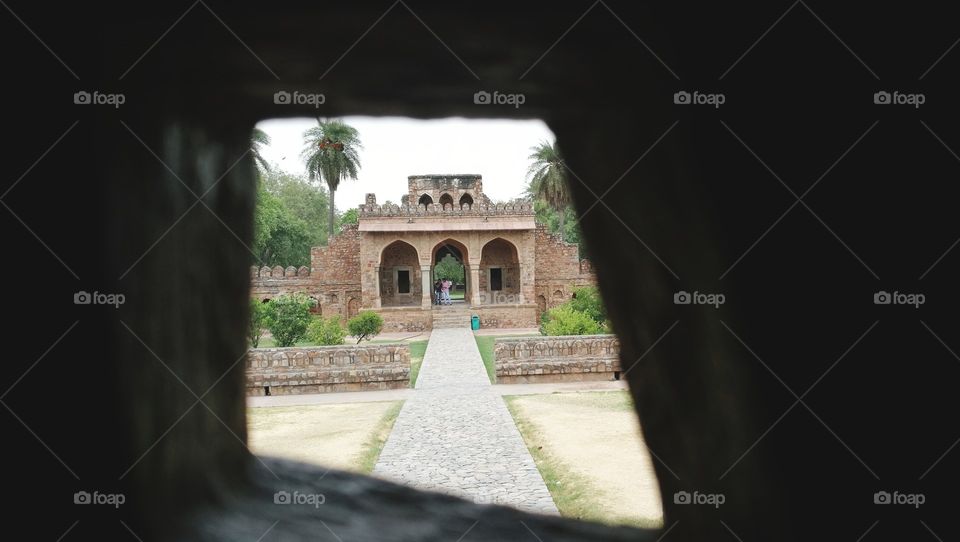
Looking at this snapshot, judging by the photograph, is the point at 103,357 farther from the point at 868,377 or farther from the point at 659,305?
the point at 868,377

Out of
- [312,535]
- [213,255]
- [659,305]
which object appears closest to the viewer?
[659,305]

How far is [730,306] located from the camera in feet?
8.40

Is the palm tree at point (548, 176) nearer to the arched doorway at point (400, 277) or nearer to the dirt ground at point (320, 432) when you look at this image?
the arched doorway at point (400, 277)

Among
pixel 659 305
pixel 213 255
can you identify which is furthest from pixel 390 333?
pixel 659 305

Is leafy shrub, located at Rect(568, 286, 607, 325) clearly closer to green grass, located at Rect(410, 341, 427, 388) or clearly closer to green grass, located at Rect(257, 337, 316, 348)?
green grass, located at Rect(410, 341, 427, 388)

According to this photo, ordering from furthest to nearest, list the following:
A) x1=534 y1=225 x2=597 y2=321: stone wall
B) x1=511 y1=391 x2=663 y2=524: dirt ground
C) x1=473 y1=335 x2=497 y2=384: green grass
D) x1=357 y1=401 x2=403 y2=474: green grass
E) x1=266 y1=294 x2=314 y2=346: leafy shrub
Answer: x1=534 y1=225 x2=597 y2=321: stone wall → x1=266 y1=294 x2=314 y2=346: leafy shrub → x1=473 y1=335 x2=497 y2=384: green grass → x1=357 y1=401 x2=403 y2=474: green grass → x1=511 y1=391 x2=663 y2=524: dirt ground

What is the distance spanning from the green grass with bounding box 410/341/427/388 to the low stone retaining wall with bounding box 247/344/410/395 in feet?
2.15

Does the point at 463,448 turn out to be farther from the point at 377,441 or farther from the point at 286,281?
the point at 286,281

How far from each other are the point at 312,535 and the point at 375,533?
16.8 inches

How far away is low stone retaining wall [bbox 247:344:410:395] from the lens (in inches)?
495


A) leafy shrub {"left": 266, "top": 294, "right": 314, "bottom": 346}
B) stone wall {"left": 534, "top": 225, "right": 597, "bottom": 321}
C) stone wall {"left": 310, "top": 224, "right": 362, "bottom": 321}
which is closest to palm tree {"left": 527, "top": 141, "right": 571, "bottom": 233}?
stone wall {"left": 534, "top": 225, "right": 597, "bottom": 321}

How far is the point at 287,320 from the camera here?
15742 mm

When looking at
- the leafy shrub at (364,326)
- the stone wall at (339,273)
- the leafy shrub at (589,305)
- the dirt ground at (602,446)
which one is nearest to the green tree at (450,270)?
the stone wall at (339,273)

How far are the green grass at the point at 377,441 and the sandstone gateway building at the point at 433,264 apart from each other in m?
14.4
